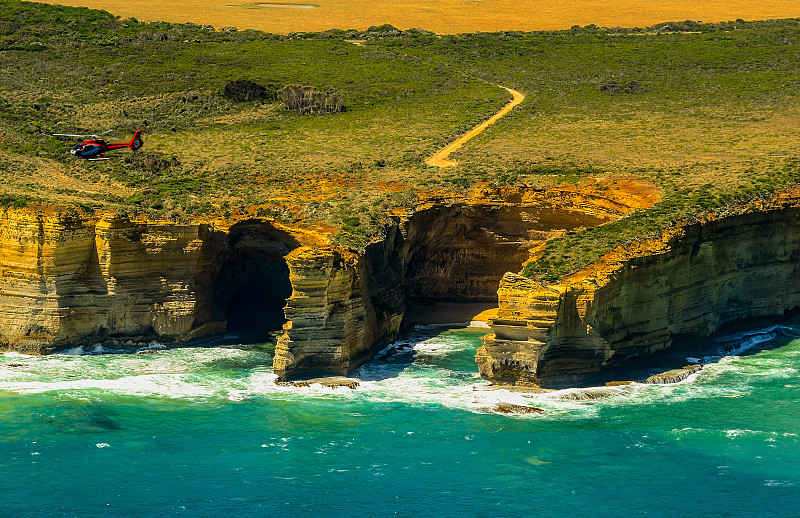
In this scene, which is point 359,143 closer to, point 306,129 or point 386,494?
point 306,129

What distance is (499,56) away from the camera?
5133 inches

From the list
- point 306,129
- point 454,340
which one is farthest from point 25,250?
point 306,129

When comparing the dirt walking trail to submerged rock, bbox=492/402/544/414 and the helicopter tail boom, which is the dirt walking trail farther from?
submerged rock, bbox=492/402/544/414

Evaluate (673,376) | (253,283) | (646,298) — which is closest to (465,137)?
(253,283)

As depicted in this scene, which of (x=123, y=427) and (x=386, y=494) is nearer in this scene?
(x=386, y=494)

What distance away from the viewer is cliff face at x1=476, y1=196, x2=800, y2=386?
227ft

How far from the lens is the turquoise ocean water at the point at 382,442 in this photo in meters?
58.7

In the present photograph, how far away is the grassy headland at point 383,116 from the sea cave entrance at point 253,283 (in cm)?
184

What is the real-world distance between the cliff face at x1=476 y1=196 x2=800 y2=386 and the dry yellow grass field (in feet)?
213

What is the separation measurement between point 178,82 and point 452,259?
39888 mm

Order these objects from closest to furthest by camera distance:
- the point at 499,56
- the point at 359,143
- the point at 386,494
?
the point at 386,494
the point at 359,143
the point at 499,56

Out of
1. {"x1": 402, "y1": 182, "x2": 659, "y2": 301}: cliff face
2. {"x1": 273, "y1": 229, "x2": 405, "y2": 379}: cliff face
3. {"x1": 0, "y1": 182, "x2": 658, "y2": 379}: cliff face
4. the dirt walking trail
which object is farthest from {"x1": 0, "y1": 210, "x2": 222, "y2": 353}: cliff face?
the dirt walking trail

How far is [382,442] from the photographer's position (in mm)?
65000

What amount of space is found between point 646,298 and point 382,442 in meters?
18.2
